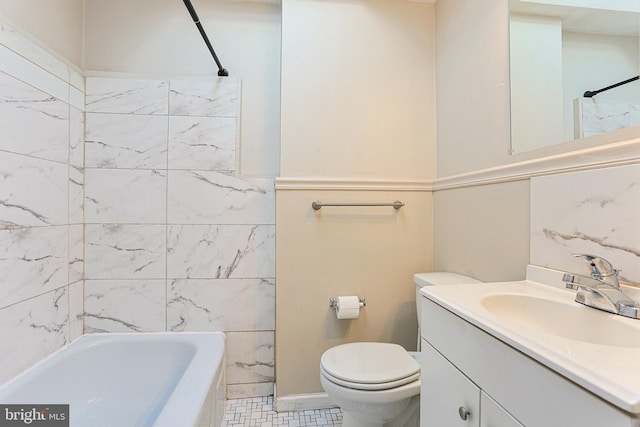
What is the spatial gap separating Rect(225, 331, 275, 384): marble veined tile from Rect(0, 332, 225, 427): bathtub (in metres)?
0.12

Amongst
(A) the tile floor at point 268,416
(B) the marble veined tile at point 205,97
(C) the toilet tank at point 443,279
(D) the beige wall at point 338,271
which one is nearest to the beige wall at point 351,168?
(D) the beige wall at point 338,271

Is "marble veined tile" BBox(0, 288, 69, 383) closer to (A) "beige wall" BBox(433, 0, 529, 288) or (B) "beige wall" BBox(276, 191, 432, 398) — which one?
(B) "beige wall" BBox(276, 191, 432, 398)

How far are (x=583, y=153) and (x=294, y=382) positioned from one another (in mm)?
1673

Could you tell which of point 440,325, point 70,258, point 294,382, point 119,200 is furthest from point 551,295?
point 70,258

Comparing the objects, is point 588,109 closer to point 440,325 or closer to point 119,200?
point 440,325

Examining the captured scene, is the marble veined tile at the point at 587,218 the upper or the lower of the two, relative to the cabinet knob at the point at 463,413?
upper

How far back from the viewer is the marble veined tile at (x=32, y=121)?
1206 mm

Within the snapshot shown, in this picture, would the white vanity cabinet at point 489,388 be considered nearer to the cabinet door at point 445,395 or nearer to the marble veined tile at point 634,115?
the cabinet door at point 445,395

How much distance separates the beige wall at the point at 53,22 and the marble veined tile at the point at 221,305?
1.37 m

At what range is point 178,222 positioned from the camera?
1.71m

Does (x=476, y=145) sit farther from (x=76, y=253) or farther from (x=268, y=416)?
(x=76, y=253)

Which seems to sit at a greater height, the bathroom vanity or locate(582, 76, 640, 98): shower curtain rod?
locate(582, 76, 640, 98): shower curtain rod

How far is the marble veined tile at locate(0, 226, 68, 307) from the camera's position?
47.4 inches

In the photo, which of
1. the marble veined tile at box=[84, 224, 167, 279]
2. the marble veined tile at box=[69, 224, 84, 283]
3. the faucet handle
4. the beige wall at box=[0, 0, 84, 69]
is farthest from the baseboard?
the beige wall at box=[0, 0, 84, 69]
